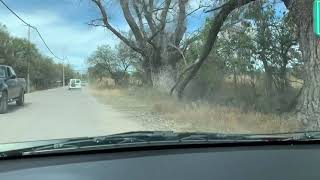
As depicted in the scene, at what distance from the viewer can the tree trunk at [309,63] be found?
12.5 meters

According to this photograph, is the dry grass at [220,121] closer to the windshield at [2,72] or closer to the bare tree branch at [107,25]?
the windshield at [2,72]

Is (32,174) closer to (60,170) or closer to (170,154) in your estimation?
(60,170)

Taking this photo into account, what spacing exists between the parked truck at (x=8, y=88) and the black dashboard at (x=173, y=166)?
67.2 feet

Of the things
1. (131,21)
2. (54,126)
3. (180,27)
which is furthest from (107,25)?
(54,126)

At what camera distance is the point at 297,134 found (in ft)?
14.4

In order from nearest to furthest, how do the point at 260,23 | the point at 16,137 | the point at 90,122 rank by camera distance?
the point at 16,137
the point at 90,122
the point at 260,23

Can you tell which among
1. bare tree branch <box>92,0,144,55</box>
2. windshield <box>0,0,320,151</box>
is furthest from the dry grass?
bare tree branch <box>92,0,144,55</box>

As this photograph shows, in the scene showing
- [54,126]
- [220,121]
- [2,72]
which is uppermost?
[2,72]

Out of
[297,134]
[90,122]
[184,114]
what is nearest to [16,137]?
[90,122]

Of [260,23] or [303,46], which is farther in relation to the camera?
[260,23]

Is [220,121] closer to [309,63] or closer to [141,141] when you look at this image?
[309,63]

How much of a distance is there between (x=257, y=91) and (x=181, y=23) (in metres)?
5.86

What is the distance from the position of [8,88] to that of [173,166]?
21842mm

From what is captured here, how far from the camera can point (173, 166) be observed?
346 cm
